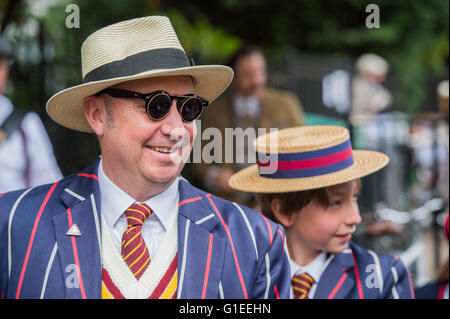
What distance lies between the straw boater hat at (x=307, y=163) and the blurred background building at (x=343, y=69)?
2318 mm

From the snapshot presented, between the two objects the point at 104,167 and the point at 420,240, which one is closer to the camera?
the point at 104,167

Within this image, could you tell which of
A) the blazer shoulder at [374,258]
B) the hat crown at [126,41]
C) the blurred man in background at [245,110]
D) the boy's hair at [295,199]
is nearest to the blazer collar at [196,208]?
the hat crown at [126,41]

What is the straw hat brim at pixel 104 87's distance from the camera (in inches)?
94.7

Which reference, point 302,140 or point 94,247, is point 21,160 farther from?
point 94,247

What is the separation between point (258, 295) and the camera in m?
2.46

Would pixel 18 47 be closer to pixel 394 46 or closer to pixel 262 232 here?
pixel 262 232

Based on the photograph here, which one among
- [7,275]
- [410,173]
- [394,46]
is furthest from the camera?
[394,46]

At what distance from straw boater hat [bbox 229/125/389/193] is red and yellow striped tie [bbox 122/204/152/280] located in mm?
915

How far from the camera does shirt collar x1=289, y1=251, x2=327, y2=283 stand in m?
3.16

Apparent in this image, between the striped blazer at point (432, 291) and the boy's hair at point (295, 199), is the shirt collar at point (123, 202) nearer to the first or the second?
the boy's hair at point (295, 199)

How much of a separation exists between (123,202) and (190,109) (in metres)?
0.43

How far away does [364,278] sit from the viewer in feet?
10.3
